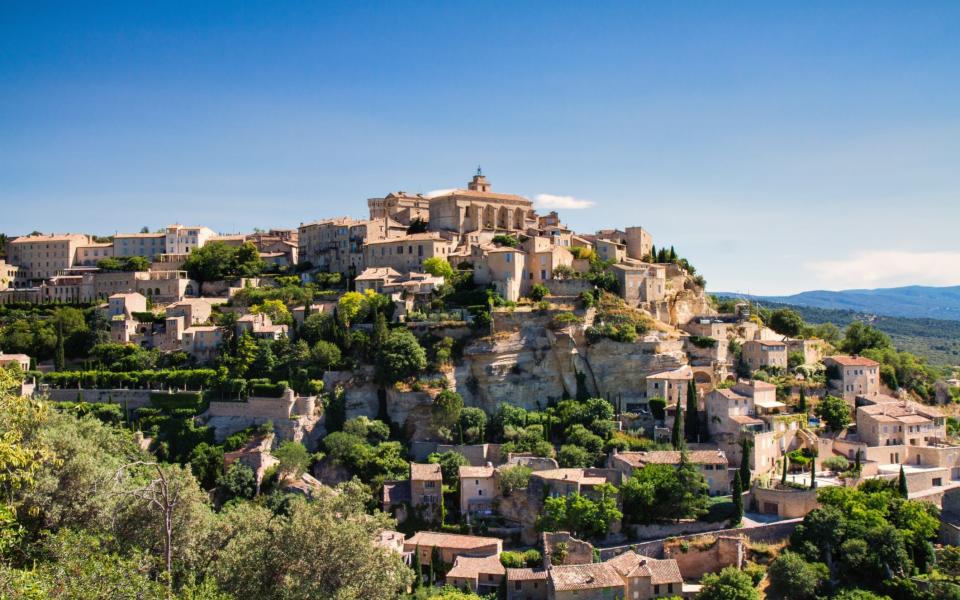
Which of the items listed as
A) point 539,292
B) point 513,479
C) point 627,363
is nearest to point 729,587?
point 513,479

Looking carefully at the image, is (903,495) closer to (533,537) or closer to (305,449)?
(533,537)

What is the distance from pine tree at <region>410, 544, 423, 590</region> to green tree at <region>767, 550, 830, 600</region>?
15612 millimetres

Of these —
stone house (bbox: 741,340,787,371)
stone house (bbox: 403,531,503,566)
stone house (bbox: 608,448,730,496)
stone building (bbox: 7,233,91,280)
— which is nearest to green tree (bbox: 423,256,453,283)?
stone house (bbox: 741,340,787,371)

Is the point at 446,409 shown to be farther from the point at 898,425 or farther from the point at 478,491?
the point at 898,425

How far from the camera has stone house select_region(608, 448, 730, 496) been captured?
43.3 m

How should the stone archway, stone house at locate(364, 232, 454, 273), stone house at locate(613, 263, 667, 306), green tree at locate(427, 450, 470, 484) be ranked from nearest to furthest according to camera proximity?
green tree at locate(427, 450, 470, 484) → stone house at locate(613, 263, 667, 306) → stone house at locate(364, 232, 454, 273) → the stone archway

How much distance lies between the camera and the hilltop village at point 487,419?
118 feet

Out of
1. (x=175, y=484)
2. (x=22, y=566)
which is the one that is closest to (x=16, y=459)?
(x=22, y=566)

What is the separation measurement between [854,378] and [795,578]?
21513mm

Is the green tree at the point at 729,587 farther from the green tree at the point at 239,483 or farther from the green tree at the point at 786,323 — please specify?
the green tree at the point at 786,323

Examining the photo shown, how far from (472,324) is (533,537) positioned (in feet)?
53.9

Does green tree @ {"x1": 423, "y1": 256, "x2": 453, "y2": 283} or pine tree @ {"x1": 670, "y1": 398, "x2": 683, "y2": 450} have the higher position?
green tree @ {"x1": 423, "y1": 256, "x2": 453, "y2": 283}

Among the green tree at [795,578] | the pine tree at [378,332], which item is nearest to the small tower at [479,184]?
the pine tree at [378,332]

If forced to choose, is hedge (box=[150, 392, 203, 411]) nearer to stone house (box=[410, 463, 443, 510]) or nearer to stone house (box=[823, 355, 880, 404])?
Answer: stone house (box=[410, 463, 443, 510])
